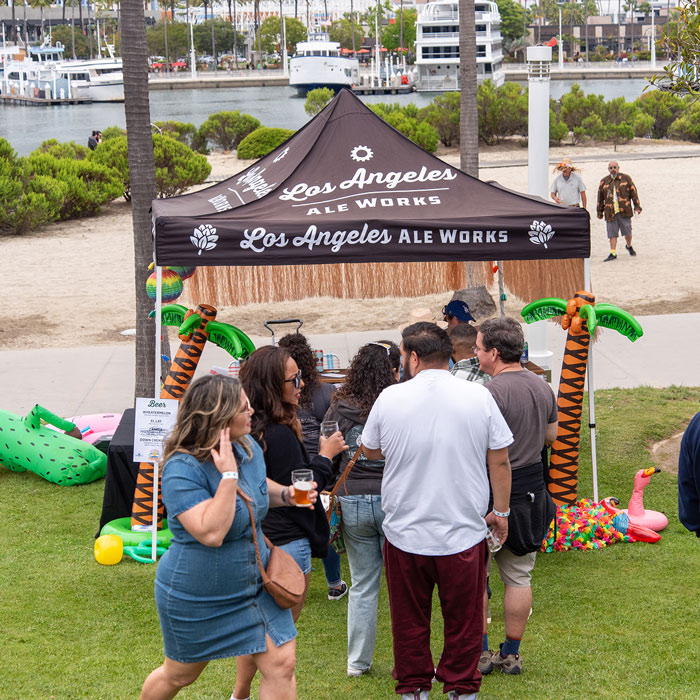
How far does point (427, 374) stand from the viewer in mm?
3730

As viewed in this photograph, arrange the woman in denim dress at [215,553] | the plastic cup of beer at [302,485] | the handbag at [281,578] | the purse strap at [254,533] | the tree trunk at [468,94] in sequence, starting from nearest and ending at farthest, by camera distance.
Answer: the woman in denim dress at [215,553], the purse strap at [254,533], the handbag at [281,578], the plastic cup of beer at [302,485], the tree trunk at [468,94]

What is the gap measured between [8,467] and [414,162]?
12.5ft

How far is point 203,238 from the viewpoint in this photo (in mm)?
5559

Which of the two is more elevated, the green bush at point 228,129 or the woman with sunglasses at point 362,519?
the green bush at point 228,129

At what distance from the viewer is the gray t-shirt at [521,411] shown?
445 cm

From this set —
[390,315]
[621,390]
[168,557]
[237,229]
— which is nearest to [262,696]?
[168,557]

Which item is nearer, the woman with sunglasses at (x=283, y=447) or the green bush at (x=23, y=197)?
the woman with sunglasses at (x=283, y=447)

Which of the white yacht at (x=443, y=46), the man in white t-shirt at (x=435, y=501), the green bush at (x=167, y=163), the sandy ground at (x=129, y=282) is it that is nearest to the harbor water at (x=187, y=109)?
the white yacht at (x=443, y=46)

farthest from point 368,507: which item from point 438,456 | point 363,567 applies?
point 438,456

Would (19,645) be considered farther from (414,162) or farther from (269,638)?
(414,162)

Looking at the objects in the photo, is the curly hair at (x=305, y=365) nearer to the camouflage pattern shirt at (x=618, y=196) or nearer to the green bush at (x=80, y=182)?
the camouflage pattern shirt at (x=618, y=196)

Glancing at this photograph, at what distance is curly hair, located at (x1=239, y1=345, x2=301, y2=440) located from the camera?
12.8 feet

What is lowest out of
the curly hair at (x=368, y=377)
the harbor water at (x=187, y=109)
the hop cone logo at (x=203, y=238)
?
the curly hair at (x=368, y=377)

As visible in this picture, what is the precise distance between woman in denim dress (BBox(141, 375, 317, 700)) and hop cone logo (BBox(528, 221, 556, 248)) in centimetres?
296
